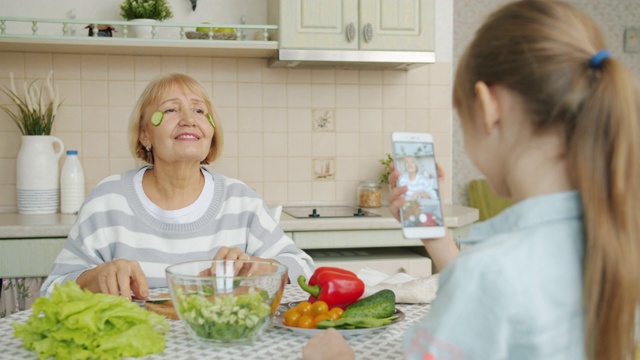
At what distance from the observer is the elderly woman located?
1.78 meters

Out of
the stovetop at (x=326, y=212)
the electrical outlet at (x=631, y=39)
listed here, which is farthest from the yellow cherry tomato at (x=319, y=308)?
the electrical outlet at (x=631, y=39)

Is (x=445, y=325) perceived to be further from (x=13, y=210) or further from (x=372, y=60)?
(x=13, y=210)

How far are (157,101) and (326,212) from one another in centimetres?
118

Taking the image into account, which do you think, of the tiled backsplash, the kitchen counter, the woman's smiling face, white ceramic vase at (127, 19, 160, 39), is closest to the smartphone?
the woman's smiling face

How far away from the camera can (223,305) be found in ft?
3.64

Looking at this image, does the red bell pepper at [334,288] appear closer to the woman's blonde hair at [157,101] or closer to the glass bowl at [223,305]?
the glass bowl at [223,305]

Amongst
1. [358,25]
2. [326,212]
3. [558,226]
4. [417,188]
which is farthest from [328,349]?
[358,25]

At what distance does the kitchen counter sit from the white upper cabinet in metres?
0.72

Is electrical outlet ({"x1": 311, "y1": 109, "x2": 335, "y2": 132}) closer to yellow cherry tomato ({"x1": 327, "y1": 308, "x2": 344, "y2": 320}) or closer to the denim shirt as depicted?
yellow cherry tomato ({"x1": 327, "y1": 308, "x2": 344, "y2": 320})

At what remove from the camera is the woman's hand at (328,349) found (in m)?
0.99

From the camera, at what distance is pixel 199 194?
1921 millimetres

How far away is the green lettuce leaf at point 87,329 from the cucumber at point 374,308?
1.12 ft

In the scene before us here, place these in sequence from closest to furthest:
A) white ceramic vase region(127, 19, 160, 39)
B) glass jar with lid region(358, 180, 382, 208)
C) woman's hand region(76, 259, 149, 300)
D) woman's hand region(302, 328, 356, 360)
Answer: woman's hand region(302, 328, 356, 360)
woman's hand region(76, 259, 149, 300)
white ceramic vase region(127, 19, 160, 39)
glass jar with lid region(358, 180, 382, 208)

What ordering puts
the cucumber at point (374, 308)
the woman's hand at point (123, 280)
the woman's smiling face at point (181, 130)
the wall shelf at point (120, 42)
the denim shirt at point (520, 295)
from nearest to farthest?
the denim shirt at point (520, 295) < the cucumber at point (374, 308) < the woman's hand at point (123, 280) < the woman's smiling face at point (181, 130) < the wall shelf at point (120, 42)
